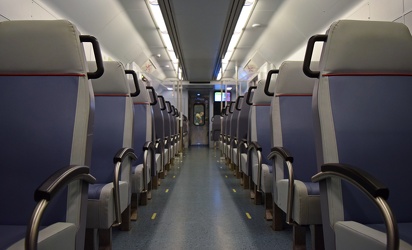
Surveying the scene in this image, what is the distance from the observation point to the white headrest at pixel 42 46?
1.41 metres

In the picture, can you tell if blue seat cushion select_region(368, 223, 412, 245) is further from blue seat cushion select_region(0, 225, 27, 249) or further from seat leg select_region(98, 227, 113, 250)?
seat leg select_region(98, 227, 113, 250)

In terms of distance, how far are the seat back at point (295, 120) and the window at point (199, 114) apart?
13.7m

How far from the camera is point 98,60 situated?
4.91ft

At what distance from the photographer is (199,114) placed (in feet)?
53.3

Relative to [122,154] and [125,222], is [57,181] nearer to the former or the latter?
[122,154]

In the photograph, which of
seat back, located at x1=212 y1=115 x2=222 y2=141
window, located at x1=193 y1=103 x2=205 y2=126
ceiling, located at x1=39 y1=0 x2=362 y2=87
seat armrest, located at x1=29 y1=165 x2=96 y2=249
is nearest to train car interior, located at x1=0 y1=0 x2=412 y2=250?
seat armrest, located at x1=29 y1=165 x2=96 y2=249

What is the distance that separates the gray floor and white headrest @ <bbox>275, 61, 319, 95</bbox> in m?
1.29

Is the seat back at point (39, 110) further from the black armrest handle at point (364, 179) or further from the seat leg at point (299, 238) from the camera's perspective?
the seat leg at point (299, 238)

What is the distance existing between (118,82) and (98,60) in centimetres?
100

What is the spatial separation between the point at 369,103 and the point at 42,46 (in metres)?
1.76

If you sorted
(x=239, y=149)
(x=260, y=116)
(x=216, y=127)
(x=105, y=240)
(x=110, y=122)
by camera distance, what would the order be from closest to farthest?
(x=105, y=240), (x=110, y=122), (x=260, y=116), (x=239, y=149), (x=216, y=127)

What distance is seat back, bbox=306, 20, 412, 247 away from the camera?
1434mm

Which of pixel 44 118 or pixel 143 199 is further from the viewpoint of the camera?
pixel 143 199

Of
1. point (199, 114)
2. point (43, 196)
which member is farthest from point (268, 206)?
point (199, 114)
